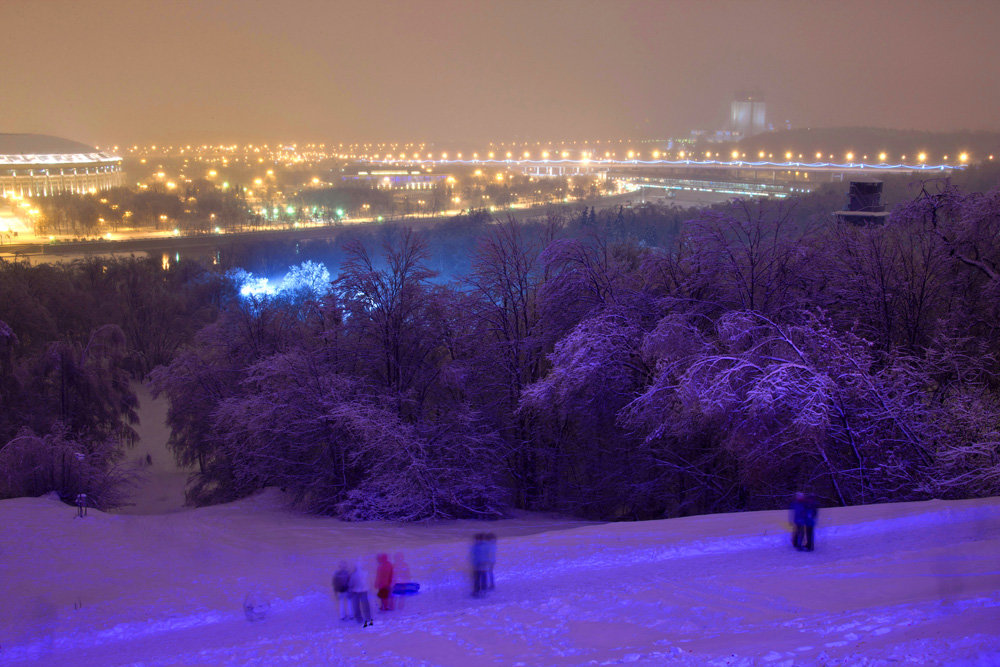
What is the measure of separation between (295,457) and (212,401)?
4.71 m

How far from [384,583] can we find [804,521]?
18.0 feet

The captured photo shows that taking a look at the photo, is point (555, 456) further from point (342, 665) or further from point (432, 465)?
point (342, 665)

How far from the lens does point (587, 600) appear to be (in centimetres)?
814

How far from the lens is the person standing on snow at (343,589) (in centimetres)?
820

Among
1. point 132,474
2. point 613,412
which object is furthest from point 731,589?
point 132,474

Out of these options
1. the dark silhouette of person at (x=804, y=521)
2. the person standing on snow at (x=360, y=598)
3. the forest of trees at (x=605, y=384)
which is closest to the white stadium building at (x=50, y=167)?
the forest of trees at (x=605, y=384)

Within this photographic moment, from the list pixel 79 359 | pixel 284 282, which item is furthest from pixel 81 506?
pixel 284 282

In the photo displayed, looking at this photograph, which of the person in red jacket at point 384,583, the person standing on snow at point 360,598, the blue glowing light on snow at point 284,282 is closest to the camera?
the person standing on snow at point 360,598

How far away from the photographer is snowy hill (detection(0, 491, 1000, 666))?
6738 millimetres

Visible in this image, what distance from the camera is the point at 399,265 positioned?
763 inches

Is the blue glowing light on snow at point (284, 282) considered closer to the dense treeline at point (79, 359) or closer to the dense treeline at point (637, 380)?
the dense treeline at point (79, 359)

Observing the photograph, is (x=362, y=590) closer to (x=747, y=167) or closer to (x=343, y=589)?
(x=343, y=589)

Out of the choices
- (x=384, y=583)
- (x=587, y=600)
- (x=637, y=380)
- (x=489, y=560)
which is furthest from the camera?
(x=637, y=380)

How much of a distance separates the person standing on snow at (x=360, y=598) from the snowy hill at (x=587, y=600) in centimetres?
16
